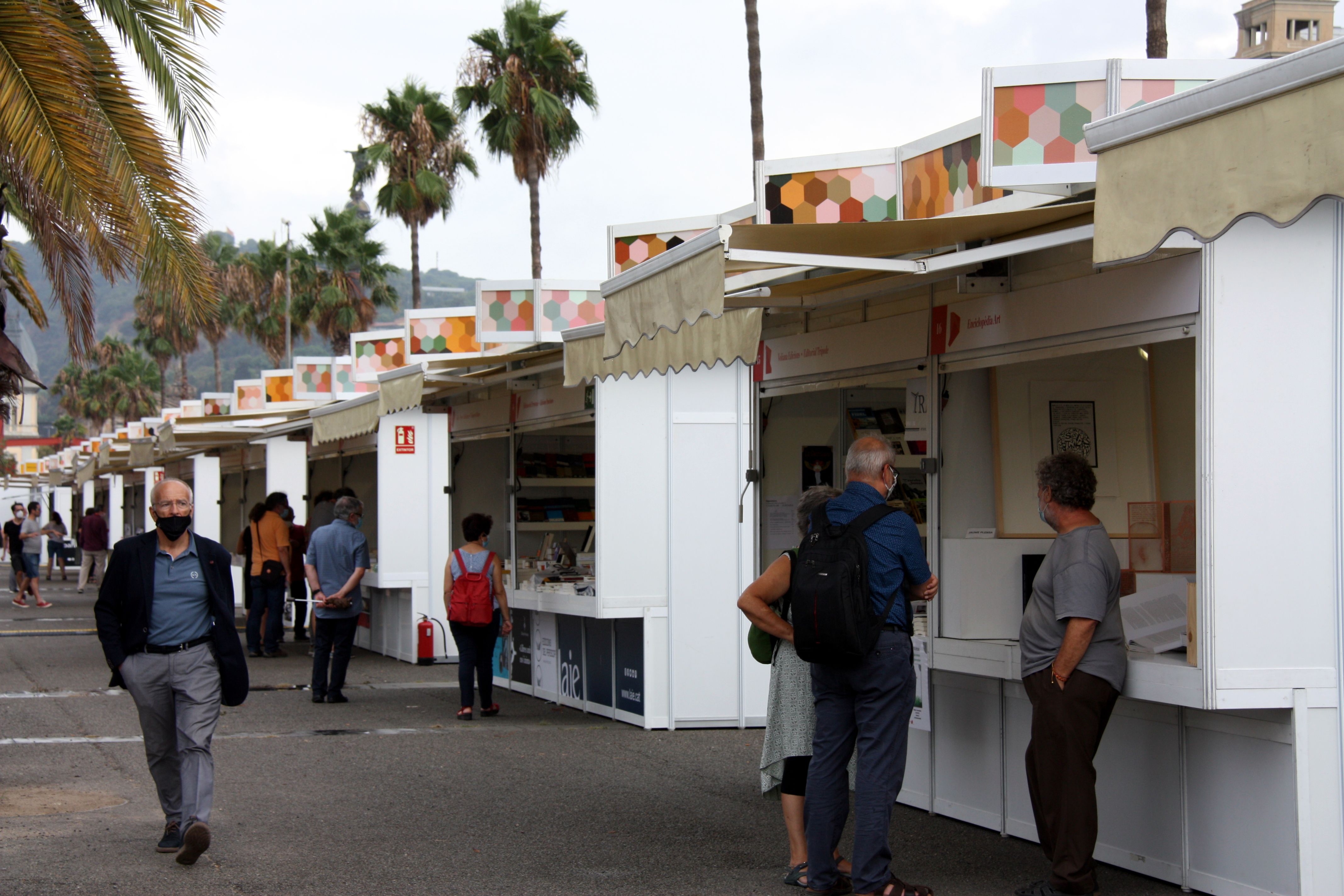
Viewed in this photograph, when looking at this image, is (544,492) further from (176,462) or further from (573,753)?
(176,462)

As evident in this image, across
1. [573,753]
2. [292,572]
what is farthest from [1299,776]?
[292,572]

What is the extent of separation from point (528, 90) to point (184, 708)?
25.6m

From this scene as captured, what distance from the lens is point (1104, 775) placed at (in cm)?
577

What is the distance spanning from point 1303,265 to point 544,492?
8576mm

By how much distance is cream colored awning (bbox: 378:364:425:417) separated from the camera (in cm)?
1168

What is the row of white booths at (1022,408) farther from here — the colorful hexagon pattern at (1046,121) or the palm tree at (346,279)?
the palm tree at (346,279)

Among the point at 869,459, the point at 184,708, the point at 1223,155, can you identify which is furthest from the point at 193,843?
the point at 1223,155

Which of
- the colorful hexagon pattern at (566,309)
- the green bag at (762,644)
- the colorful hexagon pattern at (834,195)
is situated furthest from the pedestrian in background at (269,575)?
the green bag at (762,644)

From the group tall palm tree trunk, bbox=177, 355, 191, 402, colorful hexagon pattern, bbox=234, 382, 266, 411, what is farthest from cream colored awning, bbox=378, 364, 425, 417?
tall palm tree trunk, bbox=177, 355, 191, 402

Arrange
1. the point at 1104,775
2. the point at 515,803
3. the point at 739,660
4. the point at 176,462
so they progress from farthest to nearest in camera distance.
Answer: the point at 176,462, the point at 739,660, the point at 515,803, the point at 1104,775

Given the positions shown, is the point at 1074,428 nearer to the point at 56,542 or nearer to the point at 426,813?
the point at 426,813

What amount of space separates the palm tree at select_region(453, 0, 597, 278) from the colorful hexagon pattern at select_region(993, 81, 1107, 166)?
998 inches

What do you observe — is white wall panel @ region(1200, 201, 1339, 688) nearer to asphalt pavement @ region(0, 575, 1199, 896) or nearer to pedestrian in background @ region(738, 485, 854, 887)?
asphalt pavement @ region(0, 575, 1199, 896)

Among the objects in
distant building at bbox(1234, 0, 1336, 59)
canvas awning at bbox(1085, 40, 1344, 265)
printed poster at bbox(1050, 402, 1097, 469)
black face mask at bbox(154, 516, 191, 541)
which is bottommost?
black face mask at bbox(154, 516, 191, 541)
